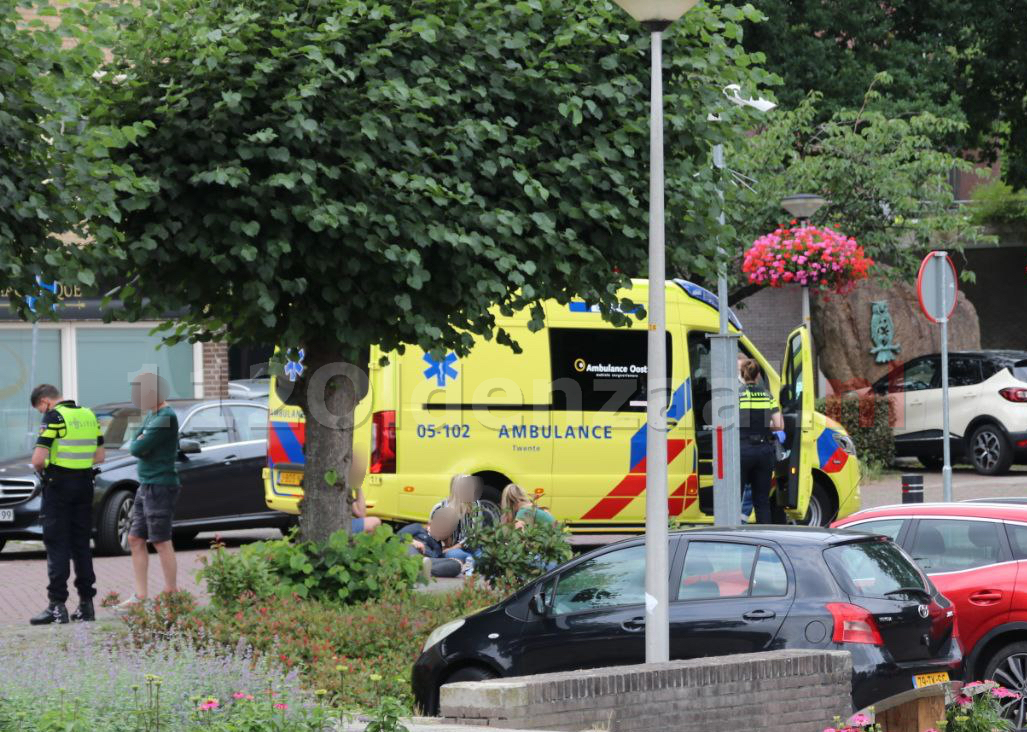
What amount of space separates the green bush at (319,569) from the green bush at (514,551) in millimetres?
825

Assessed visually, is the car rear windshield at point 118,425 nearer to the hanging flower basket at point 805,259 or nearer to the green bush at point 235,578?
the green bush at point 235,578

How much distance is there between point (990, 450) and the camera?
23141mm

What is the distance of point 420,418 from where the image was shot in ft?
50.7

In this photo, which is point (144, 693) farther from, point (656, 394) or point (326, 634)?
point (326, 634)

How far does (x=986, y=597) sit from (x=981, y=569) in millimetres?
265

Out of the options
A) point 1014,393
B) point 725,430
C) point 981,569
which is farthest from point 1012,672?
point 1014,393

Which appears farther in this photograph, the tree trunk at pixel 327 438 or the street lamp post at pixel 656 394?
the tree trunk at pixel 327 438

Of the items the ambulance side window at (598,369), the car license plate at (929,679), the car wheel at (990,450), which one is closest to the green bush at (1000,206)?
the car wheel at (990,450)

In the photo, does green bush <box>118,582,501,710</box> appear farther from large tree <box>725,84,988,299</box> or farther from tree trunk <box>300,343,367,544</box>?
large tree <box>725,84,988,299</box>

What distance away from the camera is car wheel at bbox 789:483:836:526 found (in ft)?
55.1

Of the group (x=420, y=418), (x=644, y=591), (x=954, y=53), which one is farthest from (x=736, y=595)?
(x=954, y=53)

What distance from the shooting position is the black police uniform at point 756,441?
50.2 ft

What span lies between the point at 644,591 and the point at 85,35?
14.5 ft

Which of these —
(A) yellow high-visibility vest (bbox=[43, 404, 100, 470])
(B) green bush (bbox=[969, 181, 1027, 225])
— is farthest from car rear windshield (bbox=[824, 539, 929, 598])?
(B) green bush (bbox=[969, 181, 1027, 225])
